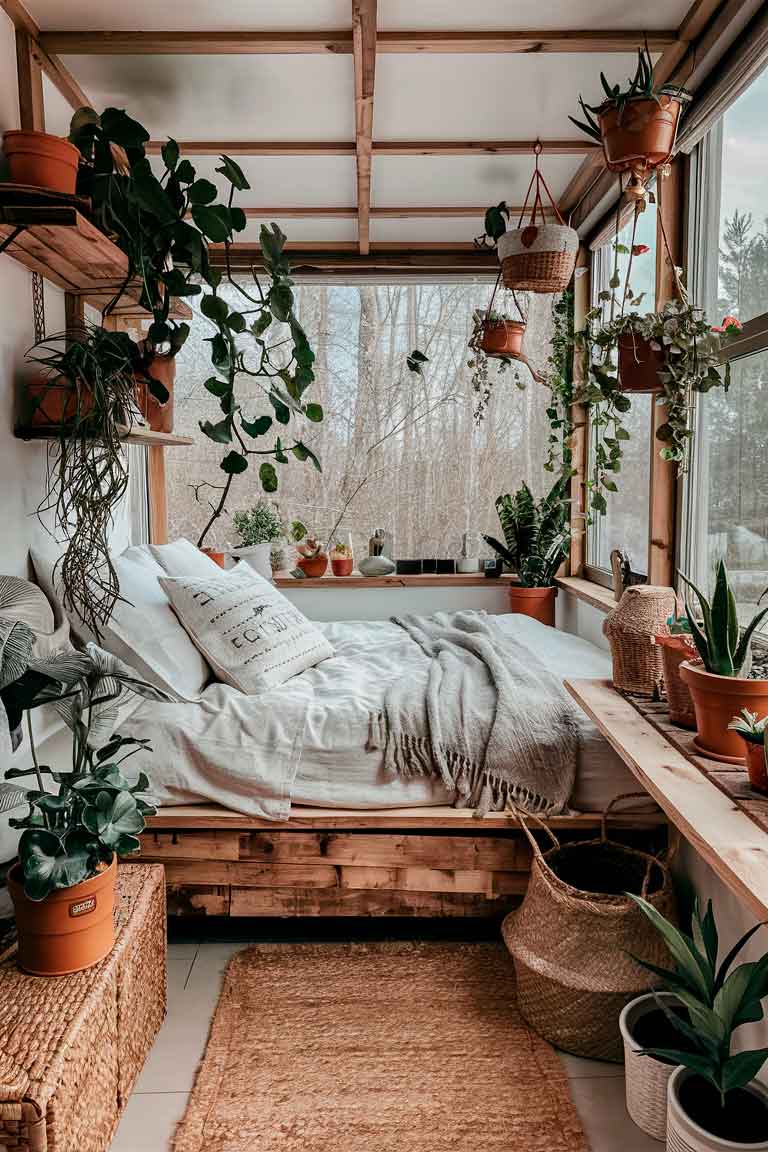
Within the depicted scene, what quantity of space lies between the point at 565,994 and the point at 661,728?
2.22ft

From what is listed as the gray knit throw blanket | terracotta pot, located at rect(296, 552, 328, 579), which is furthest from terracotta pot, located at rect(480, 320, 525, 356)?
the gray knit throw blanket

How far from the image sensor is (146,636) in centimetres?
264

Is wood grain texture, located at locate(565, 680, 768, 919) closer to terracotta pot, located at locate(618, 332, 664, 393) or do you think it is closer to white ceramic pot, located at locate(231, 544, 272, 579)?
terracotta pot, located at locate(618, 332, 664, 393)

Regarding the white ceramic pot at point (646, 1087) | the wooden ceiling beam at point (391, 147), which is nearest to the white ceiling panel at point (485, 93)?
the wooden ceiling beam at point (391, 147)

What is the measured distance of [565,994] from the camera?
2.00 meters

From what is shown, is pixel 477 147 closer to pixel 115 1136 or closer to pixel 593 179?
pixel 593 179

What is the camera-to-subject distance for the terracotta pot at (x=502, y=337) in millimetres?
3850

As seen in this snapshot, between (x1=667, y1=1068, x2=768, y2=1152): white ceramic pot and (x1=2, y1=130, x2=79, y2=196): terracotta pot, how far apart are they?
247 centimetres

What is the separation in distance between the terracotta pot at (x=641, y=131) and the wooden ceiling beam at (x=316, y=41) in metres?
0.39

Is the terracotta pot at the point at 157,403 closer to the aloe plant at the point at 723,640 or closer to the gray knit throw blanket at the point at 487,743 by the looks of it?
the gray knit throw blanket at the point at 487,743

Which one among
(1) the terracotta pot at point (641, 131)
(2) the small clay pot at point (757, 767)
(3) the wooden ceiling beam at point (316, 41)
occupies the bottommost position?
(2) the small clay pot at point (757, 767)

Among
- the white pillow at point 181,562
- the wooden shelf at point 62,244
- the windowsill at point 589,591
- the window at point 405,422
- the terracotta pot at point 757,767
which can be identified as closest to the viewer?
the terracotta pot at point 757,767

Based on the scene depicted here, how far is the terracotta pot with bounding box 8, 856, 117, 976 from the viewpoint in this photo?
1642 mm

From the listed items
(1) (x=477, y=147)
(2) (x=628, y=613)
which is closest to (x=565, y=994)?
(2) (x=628, y=613)
